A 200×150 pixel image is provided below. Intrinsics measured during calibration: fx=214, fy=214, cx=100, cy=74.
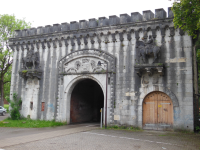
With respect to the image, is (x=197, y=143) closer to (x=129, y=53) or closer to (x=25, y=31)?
(x=129, y=53)

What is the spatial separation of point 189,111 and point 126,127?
4334mm

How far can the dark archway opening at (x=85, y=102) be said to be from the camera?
63.0ft

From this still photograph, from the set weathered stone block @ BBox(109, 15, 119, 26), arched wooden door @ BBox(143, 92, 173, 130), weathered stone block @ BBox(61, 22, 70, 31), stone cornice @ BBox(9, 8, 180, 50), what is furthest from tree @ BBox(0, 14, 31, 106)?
arched wooden door @ BBox(143, 92, 173, 130)

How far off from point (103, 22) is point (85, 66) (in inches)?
146

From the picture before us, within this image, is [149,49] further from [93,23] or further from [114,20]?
[93,23]

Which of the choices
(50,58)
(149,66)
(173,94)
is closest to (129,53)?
(149,66)

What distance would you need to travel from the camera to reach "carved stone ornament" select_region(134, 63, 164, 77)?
14216mm

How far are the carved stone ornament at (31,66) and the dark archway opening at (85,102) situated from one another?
11.7 ft

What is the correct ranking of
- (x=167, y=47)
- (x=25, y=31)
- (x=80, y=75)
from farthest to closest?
(x=25, y=31), (x=80, y=75), (x=167, y=47)

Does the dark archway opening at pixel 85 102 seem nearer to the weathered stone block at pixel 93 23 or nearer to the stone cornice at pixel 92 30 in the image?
the stone cornice at pixel 92 30

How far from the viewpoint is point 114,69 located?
52.9 ft

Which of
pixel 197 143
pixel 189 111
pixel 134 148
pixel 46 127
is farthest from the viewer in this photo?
pixel 46 127

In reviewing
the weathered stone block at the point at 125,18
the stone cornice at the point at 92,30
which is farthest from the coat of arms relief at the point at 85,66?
the weathered stone block at the point at 125,18

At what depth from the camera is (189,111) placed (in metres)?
13.7
